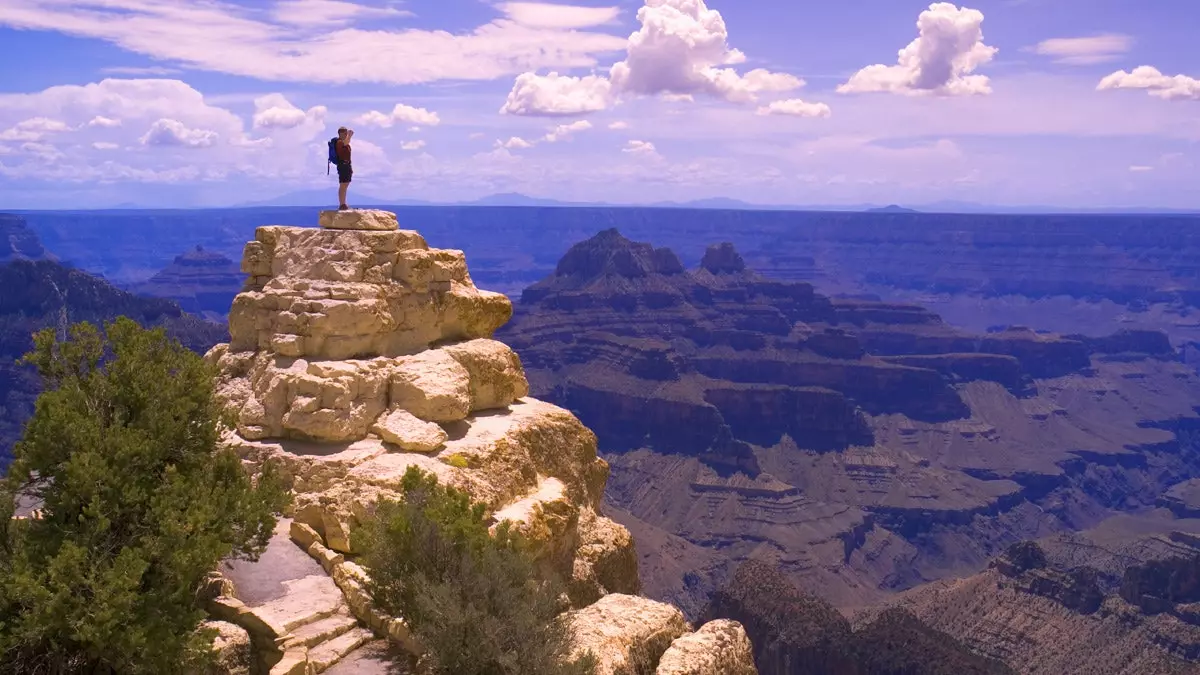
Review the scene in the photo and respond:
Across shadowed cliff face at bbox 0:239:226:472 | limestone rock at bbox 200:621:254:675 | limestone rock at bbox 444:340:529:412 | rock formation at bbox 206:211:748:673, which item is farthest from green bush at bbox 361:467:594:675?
shadowed cliff face at bbox 0:239:226:472

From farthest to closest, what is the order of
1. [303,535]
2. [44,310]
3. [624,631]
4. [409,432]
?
[44,310], [409,432], [303,535], [624,631]

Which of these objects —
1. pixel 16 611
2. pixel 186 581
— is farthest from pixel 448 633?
pixel 16 611

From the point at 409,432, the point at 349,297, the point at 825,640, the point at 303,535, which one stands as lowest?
the point at 825,640

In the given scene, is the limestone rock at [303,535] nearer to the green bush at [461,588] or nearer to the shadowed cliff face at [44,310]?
the green bush at [461,588]

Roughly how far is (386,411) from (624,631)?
5980mm

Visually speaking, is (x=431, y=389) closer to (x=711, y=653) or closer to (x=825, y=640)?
(x=711, y=653)

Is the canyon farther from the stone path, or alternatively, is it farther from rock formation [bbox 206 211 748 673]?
the stone path

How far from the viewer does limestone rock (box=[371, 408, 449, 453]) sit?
16.9 metres

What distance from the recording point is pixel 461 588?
1254 cm

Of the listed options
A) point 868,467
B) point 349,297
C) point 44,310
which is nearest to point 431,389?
point 349,297

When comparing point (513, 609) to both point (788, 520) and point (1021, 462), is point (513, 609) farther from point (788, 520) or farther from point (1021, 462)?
point (1021, 462)

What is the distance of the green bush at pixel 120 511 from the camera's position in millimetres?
10961

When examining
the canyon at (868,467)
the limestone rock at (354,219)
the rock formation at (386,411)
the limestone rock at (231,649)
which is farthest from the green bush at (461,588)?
the canyon at (868,467)

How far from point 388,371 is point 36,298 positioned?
11699 centimetres
